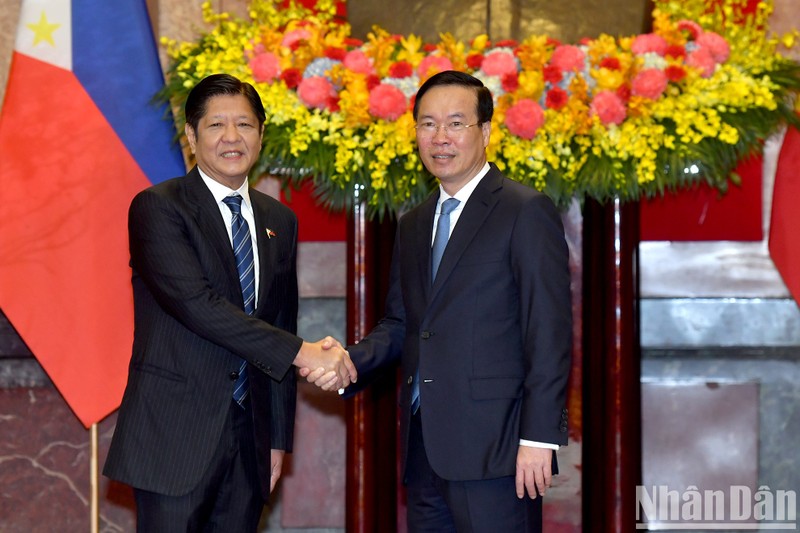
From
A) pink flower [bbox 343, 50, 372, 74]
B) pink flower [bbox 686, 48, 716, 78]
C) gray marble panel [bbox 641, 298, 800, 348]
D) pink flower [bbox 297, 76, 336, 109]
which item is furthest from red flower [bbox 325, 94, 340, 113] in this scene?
gray marble panel [bbox 641, 298, 800, 348]

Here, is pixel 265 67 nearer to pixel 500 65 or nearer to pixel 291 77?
pixel 291 77

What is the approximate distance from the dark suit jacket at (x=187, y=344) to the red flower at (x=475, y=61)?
3.47 feet

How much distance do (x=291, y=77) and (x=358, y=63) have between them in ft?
0.76

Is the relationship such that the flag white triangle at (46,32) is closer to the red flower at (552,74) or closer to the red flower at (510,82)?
the red flower at (510,82)

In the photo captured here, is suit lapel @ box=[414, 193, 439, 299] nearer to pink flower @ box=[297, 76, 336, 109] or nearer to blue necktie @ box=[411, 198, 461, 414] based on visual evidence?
blue necktie @ box=[411, 198, 461, 414]

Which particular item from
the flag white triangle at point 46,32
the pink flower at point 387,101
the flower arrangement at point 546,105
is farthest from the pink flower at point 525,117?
the flag white triangle at point 46,32

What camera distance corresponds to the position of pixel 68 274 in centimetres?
343

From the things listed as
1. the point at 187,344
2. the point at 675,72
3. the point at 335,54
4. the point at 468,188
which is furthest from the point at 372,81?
the point at 187,344

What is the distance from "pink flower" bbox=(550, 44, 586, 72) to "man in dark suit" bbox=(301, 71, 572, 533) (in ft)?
2.69

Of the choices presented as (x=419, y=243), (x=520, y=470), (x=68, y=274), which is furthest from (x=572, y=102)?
(x=68, y=274)

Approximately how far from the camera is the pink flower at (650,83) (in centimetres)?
301

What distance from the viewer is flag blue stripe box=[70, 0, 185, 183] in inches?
136

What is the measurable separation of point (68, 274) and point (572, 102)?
191cm

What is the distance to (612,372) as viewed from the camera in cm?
318
